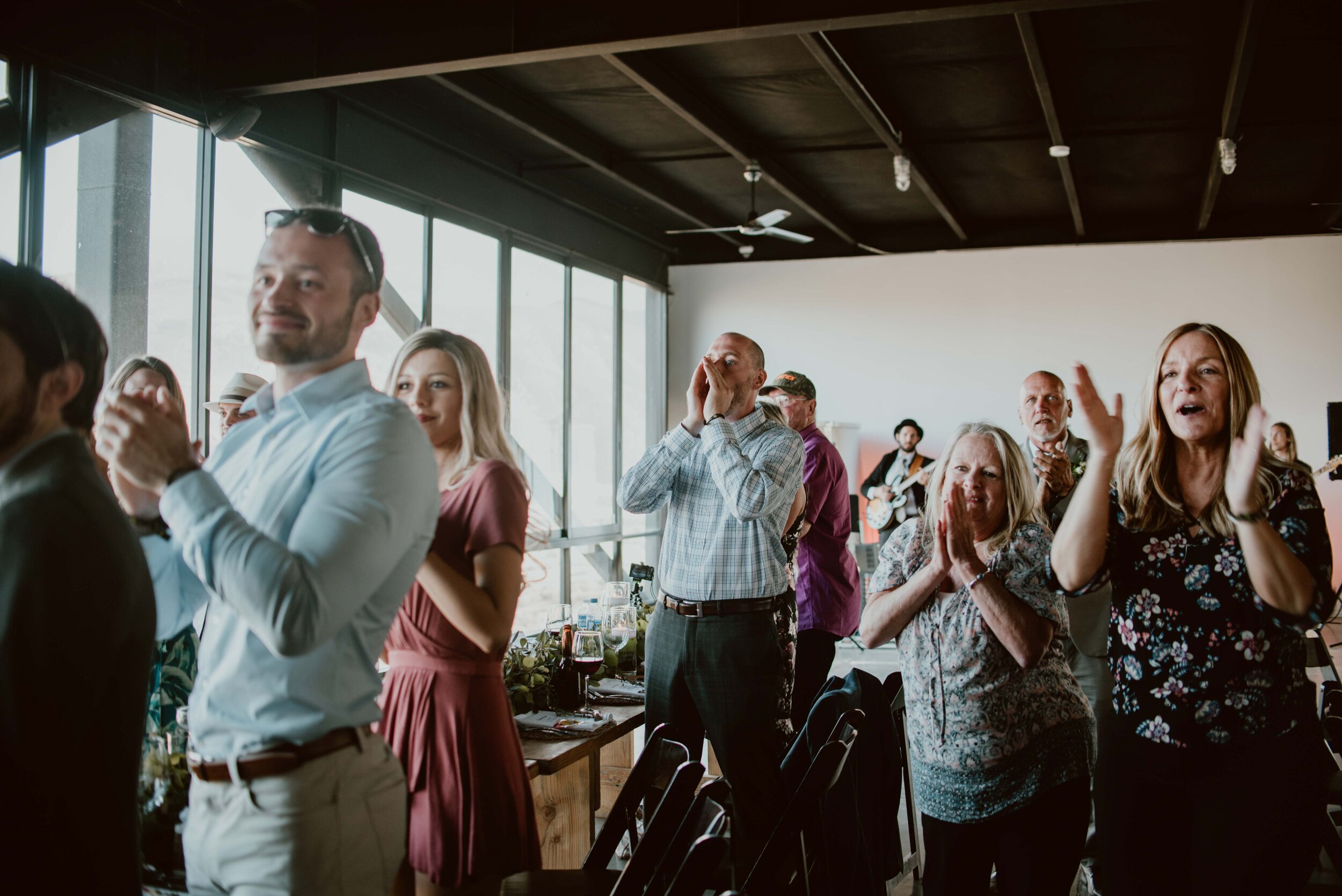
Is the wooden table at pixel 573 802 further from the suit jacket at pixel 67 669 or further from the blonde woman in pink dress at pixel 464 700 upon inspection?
the suit jacket at pixel 67 669

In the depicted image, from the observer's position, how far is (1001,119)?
678 centimetres

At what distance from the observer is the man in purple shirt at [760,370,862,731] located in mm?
3846

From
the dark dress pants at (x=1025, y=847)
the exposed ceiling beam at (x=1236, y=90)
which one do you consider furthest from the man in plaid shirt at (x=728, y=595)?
the exposed ceiling beam at (x=1236, y=90)

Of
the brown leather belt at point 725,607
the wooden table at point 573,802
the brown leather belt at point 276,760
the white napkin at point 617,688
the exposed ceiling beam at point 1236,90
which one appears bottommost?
the wooden table at point 573,802

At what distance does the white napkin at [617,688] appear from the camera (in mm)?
2965

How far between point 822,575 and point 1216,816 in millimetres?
2097

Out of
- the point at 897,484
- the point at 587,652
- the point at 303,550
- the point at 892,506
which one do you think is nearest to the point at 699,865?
the point at 303,550

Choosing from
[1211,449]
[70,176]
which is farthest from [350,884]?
[70,176]

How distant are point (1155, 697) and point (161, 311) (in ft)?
15.0

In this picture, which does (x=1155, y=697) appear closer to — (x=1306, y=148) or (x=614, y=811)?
(x=614, y=811)

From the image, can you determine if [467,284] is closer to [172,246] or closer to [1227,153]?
[172,246]

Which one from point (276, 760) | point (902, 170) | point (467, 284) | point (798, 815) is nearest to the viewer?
point (276, 760)

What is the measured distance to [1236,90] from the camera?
18.5 feet

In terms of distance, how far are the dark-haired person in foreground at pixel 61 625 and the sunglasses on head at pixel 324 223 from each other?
0.85 feet
